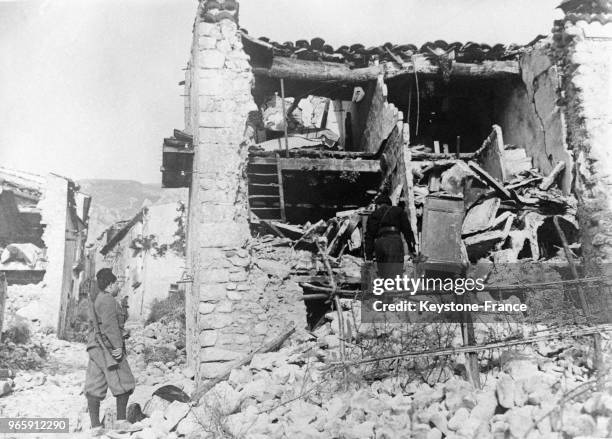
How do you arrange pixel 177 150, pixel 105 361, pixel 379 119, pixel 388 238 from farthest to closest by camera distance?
pixel 379 119 < pixel 177 150 < pixel 388 238 < pixel 105 361

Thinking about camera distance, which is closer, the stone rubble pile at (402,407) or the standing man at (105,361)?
the stone rubble pile at (402,407)

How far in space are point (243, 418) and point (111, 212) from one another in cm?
4125

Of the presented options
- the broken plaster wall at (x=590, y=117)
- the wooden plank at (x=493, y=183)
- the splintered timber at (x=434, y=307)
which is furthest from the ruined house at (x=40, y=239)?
the broken plaster wall at (x=590, y=117)

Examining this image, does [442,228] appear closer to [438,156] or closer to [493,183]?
[493,183]

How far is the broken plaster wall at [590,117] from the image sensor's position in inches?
311

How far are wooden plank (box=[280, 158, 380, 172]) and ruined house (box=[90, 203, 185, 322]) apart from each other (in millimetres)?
11788

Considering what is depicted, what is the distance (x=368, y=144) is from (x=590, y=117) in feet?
13.0

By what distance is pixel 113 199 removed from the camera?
47938 mm

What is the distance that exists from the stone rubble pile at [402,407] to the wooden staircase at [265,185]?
12.0 feet

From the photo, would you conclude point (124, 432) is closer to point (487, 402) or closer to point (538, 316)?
point (487, 402)

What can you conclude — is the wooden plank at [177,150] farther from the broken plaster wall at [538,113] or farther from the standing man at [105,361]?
the broken plaster wall at [538,113]

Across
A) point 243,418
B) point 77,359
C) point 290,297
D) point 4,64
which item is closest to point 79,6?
point 4,64

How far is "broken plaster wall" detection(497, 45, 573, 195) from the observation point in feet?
28.0

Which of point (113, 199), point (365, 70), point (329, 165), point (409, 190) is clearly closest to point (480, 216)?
point (409, 190)
